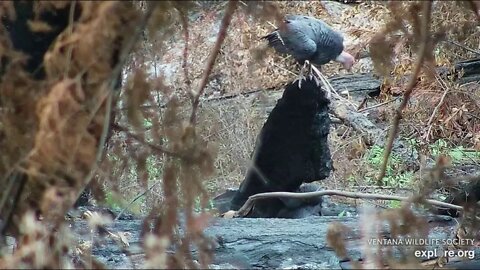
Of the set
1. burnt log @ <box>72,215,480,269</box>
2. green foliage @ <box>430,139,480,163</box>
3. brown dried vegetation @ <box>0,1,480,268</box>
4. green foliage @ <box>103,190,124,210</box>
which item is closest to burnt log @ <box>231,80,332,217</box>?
green foliage @ <box>103,190,124,210</box>

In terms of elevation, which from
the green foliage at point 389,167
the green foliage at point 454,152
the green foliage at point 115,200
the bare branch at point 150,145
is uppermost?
the bare branch at point 150,145

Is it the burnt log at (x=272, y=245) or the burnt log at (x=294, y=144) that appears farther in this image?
the burnt log at (x=294, y=144)

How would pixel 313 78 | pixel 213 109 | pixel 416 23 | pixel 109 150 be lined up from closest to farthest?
pixel 416 23
pixel 109 150
pixel 313 78
pixel 213 109

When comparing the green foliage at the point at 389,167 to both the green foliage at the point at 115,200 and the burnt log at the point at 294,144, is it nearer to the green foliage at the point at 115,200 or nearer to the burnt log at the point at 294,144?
the burnt log at the point at 294,144

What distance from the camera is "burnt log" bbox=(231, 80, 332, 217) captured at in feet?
8.54

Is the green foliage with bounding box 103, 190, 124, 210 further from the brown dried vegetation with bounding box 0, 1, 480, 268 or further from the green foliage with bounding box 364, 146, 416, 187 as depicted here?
the green foliage with bounding box 364, 146, 416, 187

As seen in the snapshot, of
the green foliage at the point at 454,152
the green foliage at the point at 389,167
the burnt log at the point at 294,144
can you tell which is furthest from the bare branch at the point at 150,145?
the green foliage at the point at 389,167

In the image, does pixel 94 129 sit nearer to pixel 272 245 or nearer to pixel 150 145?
pixel 150 145

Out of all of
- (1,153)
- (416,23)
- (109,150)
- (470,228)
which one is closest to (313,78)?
(470,228)

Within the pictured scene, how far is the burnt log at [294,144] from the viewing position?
2.60 meters

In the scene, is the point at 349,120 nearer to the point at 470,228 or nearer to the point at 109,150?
Answer: the point at 470,228

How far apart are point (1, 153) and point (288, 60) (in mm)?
3161

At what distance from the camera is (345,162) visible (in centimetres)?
420

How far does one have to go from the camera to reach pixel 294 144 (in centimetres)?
265
